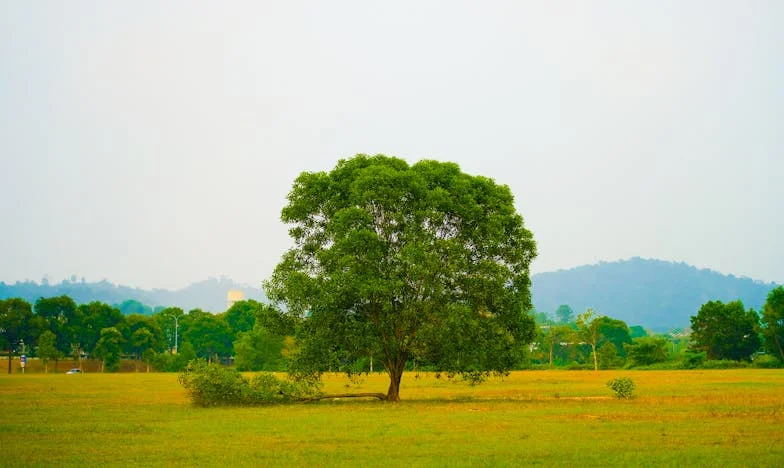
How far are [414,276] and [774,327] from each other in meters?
95.4

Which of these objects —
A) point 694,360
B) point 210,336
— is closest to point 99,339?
point 210,336

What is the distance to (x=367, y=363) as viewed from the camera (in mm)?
56094

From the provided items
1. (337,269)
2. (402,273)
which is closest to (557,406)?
(402,273)

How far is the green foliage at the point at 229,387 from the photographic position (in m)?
48.1

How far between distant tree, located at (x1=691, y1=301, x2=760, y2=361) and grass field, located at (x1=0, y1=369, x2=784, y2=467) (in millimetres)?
82313

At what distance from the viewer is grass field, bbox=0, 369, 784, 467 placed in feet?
84.6

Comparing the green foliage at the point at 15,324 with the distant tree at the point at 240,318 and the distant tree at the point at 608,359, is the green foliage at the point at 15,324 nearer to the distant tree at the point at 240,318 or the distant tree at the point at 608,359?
the distant tree at the point at 240,318

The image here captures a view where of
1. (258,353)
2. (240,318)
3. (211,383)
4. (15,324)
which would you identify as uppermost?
(240,318)

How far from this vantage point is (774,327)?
402 feet

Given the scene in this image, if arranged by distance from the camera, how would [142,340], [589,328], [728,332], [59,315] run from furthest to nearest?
[59,315] < [142,340] < [589,328] < [728,332]

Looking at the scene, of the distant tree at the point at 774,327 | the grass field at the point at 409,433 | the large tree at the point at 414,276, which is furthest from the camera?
the distant tree at the point at 774,327

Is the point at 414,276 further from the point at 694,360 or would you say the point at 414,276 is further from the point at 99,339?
the point at 99,339

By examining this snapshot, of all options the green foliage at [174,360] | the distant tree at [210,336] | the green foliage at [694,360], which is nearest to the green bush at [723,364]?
the green foliage at [694,360]

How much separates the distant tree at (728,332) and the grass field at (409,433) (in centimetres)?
8231
